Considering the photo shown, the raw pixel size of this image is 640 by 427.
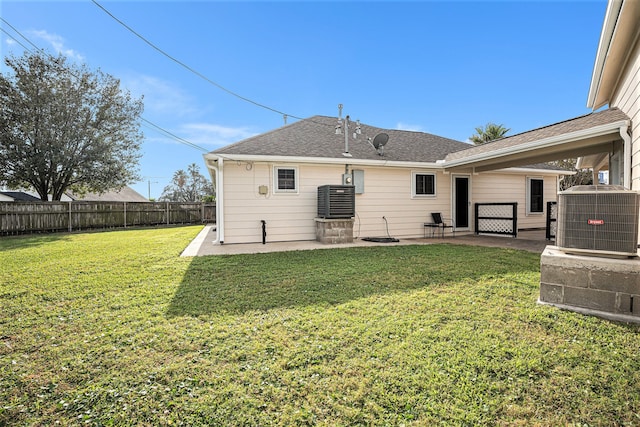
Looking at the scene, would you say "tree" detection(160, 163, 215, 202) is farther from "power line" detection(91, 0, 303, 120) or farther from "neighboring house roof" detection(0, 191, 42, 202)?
"power line" detection(91, 0, 303, 120)

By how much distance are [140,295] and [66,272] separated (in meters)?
2.31

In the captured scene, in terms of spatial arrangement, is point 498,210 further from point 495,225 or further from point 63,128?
point 63,128

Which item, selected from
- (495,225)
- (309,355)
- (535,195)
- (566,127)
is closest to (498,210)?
(495,225)

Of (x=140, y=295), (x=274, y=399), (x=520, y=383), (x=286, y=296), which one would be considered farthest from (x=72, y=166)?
(x=520, y=383)

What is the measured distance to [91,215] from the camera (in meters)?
13.6

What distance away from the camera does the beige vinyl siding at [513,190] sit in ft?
34.8

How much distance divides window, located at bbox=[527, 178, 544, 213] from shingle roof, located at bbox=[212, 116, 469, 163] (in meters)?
2.80

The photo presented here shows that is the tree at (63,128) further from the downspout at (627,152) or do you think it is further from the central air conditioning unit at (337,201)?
the downspout at (627,152)

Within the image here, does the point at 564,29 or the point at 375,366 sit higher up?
the point at 564,29

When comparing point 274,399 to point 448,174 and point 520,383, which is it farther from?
point 448,174

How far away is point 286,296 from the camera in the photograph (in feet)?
12.0

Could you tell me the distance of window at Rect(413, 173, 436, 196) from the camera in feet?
31.9

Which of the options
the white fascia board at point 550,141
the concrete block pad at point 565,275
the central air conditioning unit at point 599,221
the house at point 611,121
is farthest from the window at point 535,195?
the concrete block pad at point 565,275

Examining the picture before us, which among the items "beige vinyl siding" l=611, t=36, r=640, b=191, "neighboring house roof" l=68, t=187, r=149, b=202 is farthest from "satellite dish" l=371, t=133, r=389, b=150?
"neighboring house roof" l=68, t=187, r=149, b=202
